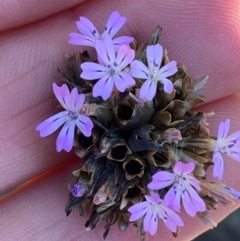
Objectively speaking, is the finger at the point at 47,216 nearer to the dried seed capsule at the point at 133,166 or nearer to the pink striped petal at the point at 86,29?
Answer: the dried seed capsule at the point at 133,166

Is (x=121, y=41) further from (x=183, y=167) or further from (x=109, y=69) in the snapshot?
(x=183, y=167)

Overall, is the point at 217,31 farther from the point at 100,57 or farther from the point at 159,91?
the point at 100,57

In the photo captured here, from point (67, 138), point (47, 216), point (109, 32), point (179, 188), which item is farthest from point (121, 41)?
point (47, 216)

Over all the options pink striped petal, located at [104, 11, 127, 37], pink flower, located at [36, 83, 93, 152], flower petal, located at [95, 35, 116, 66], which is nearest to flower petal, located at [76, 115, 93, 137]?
pink flower, located at [36, 83, 93, 152]

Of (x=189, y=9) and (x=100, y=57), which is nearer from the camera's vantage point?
(x=100, y=57)

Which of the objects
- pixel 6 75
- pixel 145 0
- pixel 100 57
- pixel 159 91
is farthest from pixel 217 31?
pixel 6 75

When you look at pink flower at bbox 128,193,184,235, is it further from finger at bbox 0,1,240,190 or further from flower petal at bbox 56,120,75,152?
finger at bbox 0,1,240,190

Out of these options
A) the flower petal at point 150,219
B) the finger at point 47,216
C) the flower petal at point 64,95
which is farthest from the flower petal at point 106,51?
the finger at point 47,216

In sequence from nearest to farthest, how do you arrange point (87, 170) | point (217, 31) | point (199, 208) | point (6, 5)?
point (199, 208), point (87, 170), point (6, 5), point (217, 31)
